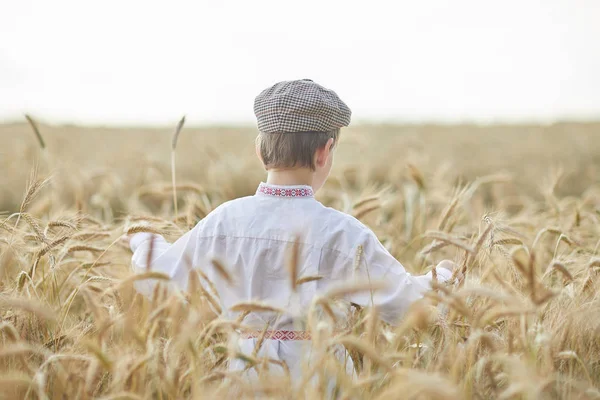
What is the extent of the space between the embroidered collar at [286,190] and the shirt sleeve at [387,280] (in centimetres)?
26

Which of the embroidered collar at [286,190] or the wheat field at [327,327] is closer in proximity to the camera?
the wheat field at [327,327]

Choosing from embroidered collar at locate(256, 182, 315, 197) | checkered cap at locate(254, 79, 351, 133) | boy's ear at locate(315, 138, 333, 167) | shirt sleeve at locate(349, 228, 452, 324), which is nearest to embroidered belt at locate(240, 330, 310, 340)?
shirt sleeve at locate(349, 228, 452, 324)

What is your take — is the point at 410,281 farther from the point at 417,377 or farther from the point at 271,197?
the point at 417,377

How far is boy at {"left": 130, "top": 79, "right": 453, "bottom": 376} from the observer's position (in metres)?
2.00

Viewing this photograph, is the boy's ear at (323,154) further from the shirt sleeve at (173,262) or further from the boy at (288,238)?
the shirt sleeve at (173,262)

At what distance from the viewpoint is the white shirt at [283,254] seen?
200cm

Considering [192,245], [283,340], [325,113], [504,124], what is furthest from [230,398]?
[504,124]

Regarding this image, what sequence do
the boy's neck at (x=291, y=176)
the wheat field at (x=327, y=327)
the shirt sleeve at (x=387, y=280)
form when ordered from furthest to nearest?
1. the boy's neck at (x=291, y=176)
2. the shirt sleeve at (x=387, y=280)
3. the wheat field at (x=327, y=327)

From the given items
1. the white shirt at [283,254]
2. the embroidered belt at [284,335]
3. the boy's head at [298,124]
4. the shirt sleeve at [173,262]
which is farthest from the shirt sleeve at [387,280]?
the shirt sleeve at [173,262]

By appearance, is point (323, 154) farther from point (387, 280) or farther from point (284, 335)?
point (284, 335)

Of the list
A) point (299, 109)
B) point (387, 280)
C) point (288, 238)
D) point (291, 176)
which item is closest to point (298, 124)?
point (299, 109)

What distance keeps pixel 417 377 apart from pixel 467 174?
7.66 m

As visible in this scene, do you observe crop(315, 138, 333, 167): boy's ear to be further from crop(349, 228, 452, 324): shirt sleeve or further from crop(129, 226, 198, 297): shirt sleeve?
crop(129, 226, 198, 297): shirt sleeve

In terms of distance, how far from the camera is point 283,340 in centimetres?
204
